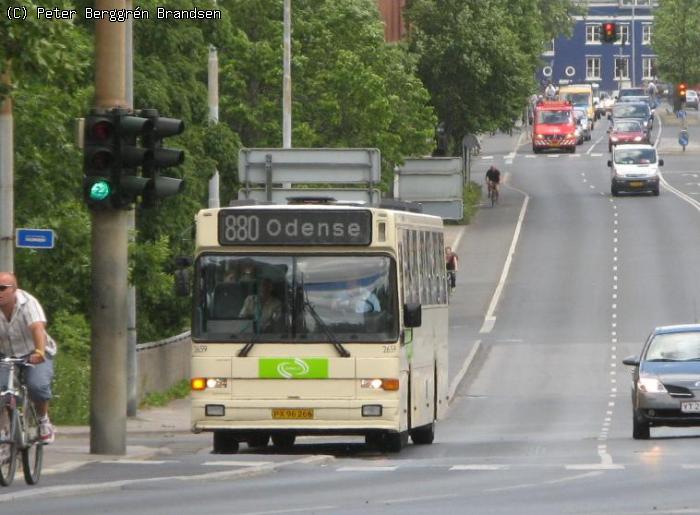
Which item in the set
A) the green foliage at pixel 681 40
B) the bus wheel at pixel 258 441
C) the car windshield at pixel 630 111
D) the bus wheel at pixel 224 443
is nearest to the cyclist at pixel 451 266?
Answer: the bus wheel at pixel 258 441

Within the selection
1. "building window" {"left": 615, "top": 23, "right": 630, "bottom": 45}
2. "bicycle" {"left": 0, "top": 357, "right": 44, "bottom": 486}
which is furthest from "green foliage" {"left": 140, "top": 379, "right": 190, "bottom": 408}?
"building window" {"left": 615, "top": 23, "right": 630, "bottom": 45}

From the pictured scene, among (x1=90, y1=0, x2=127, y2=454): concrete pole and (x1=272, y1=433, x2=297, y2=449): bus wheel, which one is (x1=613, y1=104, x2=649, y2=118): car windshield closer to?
(x1=272, y1=433, x2=297, y2=449): bus wheel

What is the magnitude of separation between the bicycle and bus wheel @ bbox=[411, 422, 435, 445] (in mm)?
9467

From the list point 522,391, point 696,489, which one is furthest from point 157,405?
point 696,489

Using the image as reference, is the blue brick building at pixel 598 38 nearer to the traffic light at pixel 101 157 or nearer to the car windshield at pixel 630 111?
the car windshield at pixel 630 111

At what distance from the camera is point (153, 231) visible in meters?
37.8

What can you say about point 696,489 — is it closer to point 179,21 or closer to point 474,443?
point 474,443

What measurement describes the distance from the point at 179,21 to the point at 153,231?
13.0 ft

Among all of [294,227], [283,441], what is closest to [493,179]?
[283,441]

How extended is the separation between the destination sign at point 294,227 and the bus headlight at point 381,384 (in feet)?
4.82

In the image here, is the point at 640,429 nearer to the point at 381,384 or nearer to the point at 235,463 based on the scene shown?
the point at 381,384

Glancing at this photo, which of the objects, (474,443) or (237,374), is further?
(474,443)

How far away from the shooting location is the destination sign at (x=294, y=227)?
2175 centimetres

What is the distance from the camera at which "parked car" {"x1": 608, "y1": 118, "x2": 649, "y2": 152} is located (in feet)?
391
